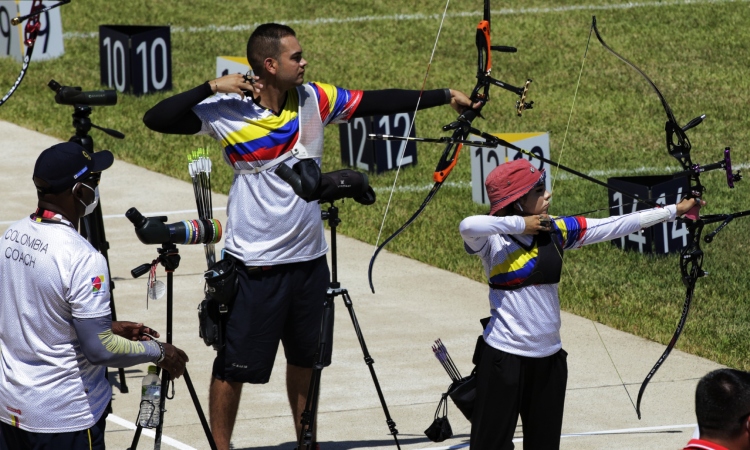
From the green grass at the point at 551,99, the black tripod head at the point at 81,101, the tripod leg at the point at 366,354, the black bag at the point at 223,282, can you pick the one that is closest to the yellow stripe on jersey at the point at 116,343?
the black bag at the point at 223,282

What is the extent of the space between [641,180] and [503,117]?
5.47 meters

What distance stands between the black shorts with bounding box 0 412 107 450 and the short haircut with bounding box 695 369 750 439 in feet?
6.90

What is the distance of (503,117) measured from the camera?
1522 cm

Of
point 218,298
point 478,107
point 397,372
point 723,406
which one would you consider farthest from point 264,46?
point 723,406

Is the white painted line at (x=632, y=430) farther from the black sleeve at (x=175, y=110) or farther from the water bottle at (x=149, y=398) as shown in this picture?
the black sleeve at (x=175, y=110)

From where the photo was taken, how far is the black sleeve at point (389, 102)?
585 cm

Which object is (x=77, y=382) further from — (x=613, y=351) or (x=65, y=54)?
(x=65, y=54)

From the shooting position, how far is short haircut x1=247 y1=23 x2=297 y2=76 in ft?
18.3

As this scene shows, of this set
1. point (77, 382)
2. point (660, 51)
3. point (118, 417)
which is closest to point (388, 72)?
point (660, 51)

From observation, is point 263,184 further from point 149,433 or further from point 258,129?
point 149,433

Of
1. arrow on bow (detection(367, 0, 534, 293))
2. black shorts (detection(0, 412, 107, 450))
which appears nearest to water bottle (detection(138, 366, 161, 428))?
black shorts (detection(0, 412, 107, 450))

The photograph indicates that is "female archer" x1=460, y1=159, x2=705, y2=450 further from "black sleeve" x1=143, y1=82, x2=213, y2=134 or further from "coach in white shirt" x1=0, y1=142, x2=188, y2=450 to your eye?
"coach in white shirt" x1=0, y1=142, x2=188, y2=450

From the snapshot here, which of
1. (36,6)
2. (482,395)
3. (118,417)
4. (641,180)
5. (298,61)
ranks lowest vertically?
(118,417)

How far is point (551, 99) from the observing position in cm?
1589
